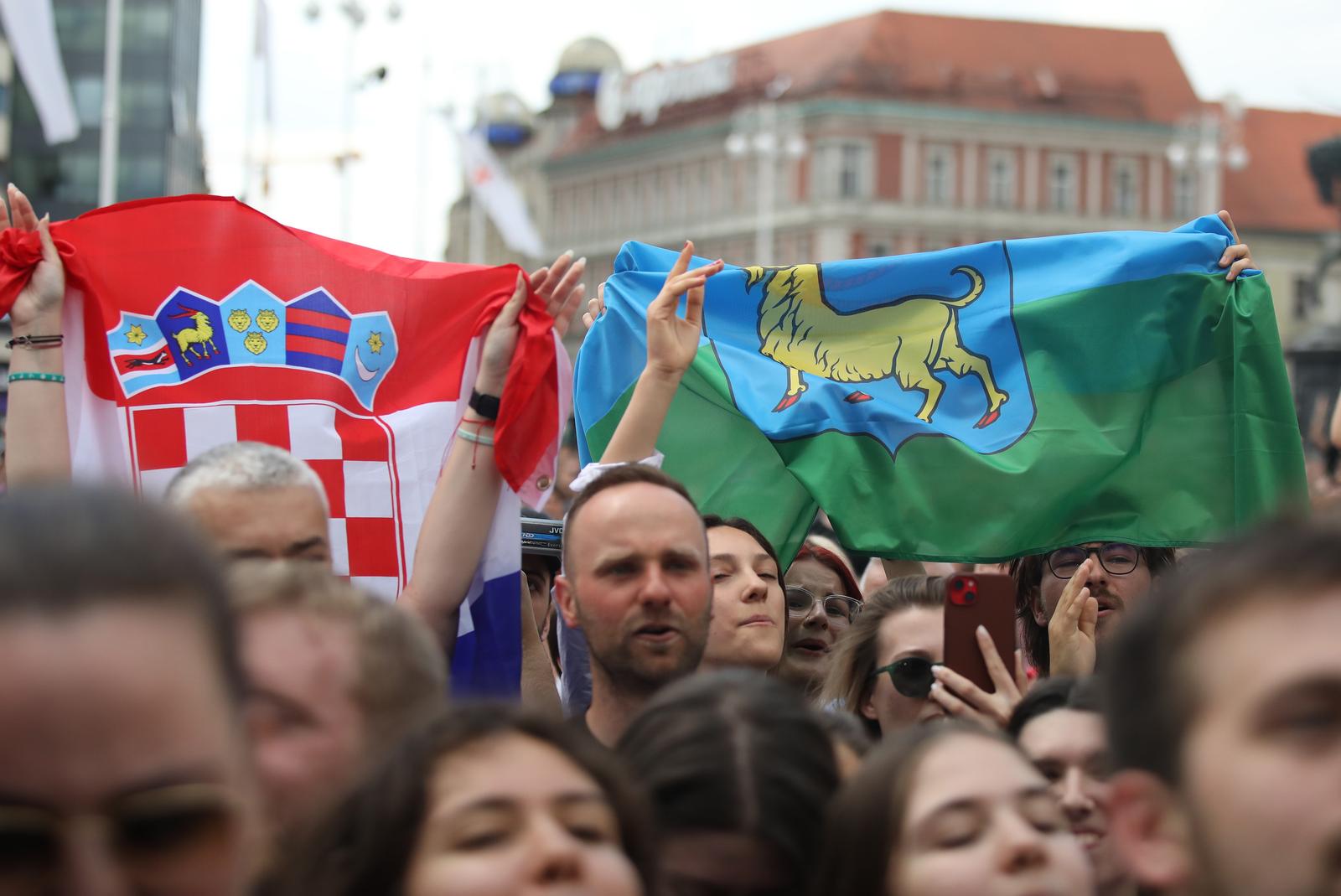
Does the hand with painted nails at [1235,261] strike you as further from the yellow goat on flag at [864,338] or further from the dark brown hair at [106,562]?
the dark brown hair at [106,562]

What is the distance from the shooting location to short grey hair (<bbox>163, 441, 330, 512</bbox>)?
143 inches

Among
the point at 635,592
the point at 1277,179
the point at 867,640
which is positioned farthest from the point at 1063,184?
the point at 635,592

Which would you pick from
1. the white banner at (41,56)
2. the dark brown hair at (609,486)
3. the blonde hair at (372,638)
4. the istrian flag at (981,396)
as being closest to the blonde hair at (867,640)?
the dark brown hair at (609,486)

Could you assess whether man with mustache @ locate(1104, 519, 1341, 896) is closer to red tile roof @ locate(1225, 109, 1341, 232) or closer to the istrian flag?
the istrian flag

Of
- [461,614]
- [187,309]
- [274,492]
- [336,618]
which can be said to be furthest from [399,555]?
[336,618]

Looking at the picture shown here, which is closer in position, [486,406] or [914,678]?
[914,678]

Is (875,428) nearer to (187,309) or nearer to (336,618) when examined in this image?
(187,309)

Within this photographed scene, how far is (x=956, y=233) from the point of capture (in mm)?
78188

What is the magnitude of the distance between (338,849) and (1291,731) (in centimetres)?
116

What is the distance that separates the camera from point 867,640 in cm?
489

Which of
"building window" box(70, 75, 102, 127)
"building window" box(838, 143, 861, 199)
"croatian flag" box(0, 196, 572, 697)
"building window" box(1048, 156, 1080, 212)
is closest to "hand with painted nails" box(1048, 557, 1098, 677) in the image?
"croatian flag" box(0, 196, 572, 697)

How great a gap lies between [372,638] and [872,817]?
2.44 feet

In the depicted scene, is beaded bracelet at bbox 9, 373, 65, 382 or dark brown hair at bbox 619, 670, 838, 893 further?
beaded bracelet at bbox 9, 373, 65, 382

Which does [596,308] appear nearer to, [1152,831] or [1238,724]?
[1152,831]
